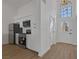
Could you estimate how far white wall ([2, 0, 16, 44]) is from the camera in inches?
318

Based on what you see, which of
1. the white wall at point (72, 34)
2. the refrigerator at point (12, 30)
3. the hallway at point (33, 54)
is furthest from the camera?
the white wall at point (72, 34)

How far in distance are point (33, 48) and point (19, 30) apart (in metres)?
A: 2.47

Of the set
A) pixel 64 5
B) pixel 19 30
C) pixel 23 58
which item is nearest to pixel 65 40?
pixel 64 5

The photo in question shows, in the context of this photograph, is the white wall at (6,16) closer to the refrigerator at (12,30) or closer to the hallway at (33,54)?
the refrigerator at (12,30)

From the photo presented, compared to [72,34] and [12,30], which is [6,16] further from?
[72,34]

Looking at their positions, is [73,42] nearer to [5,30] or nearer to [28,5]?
[28,5]

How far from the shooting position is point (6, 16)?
8336 millimetres

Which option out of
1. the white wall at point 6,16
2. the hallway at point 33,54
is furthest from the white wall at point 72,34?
the white wall at point 6,16

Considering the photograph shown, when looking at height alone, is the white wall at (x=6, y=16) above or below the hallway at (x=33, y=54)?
above

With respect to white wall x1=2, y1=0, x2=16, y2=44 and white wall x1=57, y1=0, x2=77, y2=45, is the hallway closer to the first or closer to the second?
white wall x1=2, y1=0, x2=16, y2=44

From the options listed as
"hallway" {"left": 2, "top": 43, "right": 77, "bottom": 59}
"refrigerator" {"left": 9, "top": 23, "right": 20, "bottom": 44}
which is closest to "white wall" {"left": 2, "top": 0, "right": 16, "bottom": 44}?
"refrigerator" {"left": 9, "top": 23, "right": 20, "bottom": 44}

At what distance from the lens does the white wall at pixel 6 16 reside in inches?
318

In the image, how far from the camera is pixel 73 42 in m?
8.52

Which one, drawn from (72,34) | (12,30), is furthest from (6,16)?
(72,34)
